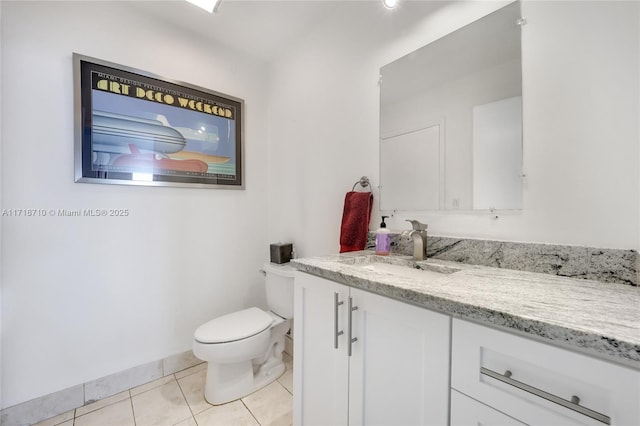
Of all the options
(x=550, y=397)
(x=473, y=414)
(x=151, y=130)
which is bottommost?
(x=473, y=414)

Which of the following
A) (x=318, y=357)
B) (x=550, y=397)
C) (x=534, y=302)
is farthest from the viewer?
(x=318, y=357)

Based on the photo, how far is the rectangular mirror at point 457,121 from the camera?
3.42ft

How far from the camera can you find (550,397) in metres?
0.53

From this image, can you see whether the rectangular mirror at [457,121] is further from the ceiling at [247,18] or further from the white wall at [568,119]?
the ceiling at [247,18]

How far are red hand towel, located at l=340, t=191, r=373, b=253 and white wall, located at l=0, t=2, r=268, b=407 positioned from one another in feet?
3.38

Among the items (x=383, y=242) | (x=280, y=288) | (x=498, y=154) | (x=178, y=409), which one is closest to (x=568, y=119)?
(x=498, y=154)

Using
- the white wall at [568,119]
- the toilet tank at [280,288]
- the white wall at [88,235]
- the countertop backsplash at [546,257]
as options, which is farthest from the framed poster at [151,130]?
the countertop backsplash at [546,257]

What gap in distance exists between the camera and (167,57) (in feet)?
5.84

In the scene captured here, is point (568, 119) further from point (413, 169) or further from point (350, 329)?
point (350, 329)

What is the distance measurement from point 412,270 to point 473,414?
1.94 ft

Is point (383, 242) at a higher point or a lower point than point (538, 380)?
higher

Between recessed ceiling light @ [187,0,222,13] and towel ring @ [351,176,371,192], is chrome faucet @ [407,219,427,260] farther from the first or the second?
recessed ceiling light @ [187,0,222,13]

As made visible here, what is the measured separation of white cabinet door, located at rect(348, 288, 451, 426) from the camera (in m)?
0.69

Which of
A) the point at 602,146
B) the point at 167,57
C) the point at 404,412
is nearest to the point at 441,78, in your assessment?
the point at 602,146
